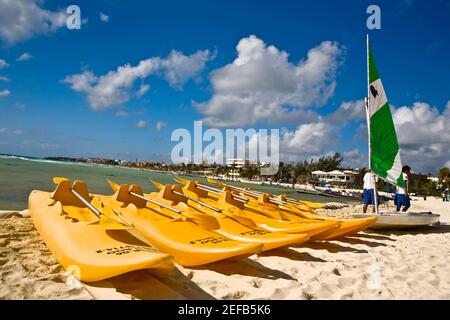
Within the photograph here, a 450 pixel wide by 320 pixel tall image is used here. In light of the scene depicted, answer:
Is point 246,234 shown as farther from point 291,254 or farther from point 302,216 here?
point 302,216

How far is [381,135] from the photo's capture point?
25.5 ft

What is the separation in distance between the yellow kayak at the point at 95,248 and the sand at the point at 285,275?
0.61 feet

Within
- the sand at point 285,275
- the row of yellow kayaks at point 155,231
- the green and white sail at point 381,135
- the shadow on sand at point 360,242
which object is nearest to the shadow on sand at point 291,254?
the sand at point 285,275

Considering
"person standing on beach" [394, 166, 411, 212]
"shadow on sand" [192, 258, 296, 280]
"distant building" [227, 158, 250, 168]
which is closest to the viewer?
"shadow on sand" [192, 258, 296, 280]

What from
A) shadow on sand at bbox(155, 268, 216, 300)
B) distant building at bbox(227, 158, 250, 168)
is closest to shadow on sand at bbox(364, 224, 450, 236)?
shadow on sand at bbox(155, 268, 216, 300)

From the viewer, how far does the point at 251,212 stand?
5.66 metres

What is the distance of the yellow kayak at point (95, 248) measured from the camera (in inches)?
107

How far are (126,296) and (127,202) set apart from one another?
3.32 m

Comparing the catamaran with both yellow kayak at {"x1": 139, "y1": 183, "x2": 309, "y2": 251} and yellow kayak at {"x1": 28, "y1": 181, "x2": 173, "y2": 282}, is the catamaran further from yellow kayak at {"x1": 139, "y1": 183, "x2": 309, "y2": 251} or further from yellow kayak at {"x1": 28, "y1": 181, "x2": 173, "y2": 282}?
yellow kayak at {"x1": 28, "y1": 181, "x2": 173, "y2": 282}

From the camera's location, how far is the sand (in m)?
2.91

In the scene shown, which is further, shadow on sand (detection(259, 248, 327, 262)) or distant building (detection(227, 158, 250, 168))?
distant building (detection(227, 158, 250, 168))

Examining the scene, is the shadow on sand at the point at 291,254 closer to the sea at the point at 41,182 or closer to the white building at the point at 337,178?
the sea at the point at 41,182
